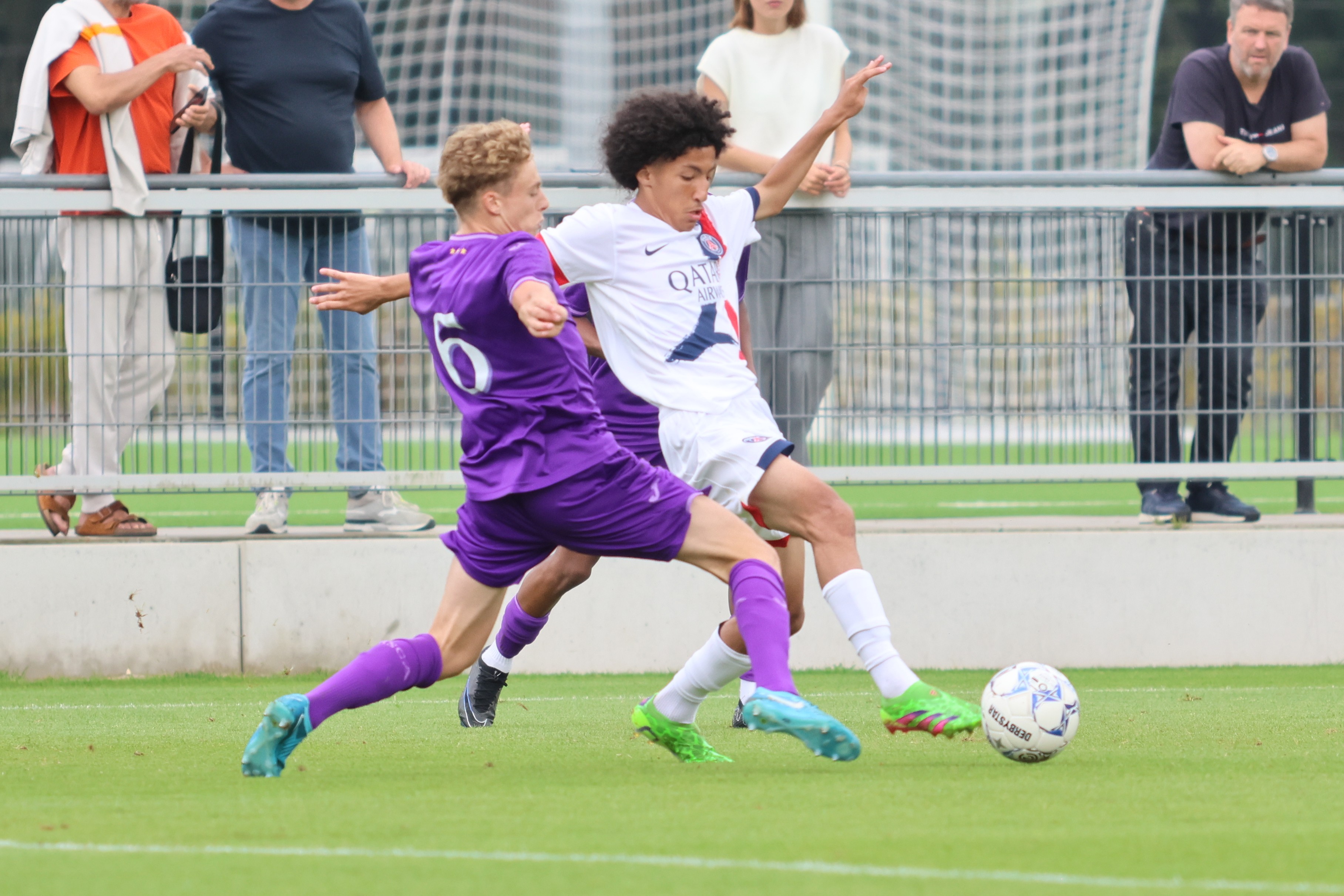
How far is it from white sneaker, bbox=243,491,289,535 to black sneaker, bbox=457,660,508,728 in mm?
2064

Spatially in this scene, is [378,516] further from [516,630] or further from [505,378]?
[505,378]

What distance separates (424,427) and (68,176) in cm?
180

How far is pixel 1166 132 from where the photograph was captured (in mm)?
7770

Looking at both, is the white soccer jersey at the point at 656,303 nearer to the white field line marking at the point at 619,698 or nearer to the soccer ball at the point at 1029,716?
the soccer ball at the point at 1029,716

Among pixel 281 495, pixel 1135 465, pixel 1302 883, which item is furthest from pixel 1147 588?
pixel 1302 883

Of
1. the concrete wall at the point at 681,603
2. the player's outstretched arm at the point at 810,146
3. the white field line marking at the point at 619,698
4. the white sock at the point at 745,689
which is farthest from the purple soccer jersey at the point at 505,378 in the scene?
the concrete wall at the point at 681,603

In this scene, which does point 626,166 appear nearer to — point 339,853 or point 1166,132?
point 339,853

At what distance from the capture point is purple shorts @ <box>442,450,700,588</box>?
423cm

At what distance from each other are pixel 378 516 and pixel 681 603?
139cm

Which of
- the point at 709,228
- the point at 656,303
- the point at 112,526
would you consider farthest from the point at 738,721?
the point at 112,526

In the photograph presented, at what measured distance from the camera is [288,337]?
7250mm

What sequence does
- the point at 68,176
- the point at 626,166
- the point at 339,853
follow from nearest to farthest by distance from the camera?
the point at 339,853 → the point at 626,166 → the point at 68,176

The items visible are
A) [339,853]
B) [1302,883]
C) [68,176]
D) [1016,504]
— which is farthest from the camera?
[1016,504]

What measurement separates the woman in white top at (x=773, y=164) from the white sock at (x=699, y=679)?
258 centimetres
